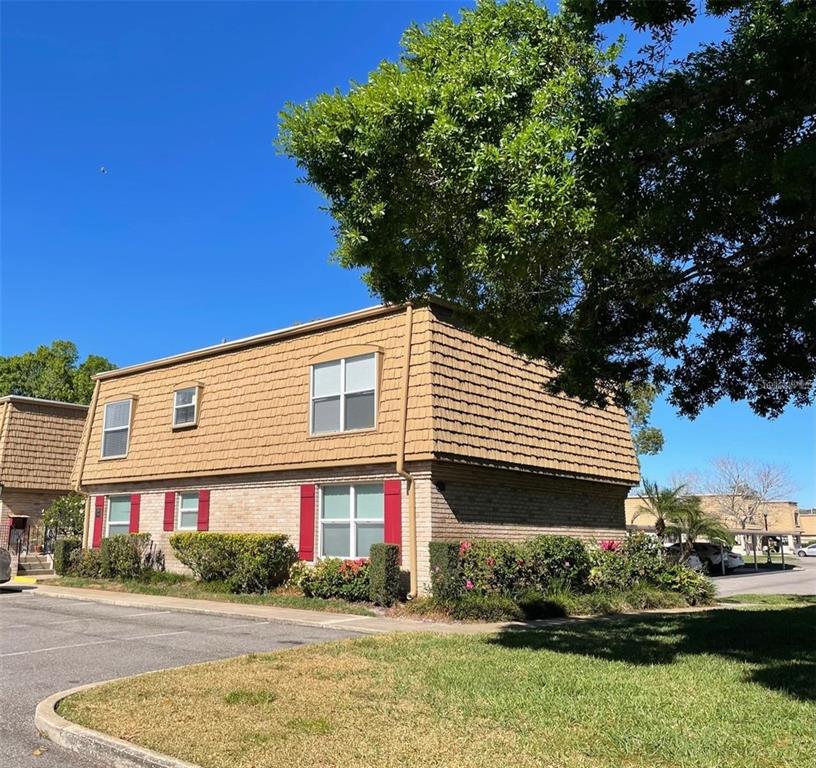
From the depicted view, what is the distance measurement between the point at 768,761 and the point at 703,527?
1038 inches

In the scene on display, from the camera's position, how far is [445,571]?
42.7 ft

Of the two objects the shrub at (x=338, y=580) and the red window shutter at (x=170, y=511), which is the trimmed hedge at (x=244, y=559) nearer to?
the shrub at (x=338, y=580)

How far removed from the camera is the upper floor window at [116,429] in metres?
21.6

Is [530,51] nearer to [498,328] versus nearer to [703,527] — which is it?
[498,328]

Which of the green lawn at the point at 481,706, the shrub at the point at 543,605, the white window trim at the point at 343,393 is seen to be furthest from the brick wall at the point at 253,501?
the green lawn at the point at 481,706

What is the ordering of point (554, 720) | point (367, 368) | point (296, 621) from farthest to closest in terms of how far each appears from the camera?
point (367, 368) < point (296, 621) < point (554, 720)

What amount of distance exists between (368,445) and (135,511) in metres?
9.13

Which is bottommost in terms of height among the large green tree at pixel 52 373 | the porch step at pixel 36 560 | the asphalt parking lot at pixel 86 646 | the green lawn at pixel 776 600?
the green lawn at pixel 776 600

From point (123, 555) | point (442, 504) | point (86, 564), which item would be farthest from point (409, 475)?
point (86, 564)

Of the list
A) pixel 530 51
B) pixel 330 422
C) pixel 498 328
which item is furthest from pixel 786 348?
pixel 330 422

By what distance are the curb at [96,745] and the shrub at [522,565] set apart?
822 centimetres

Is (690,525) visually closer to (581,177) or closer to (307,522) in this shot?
(307,522)

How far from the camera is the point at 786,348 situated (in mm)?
9602

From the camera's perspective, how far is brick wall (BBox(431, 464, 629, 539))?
14383 millimetres
